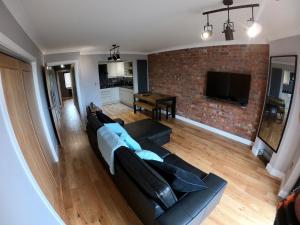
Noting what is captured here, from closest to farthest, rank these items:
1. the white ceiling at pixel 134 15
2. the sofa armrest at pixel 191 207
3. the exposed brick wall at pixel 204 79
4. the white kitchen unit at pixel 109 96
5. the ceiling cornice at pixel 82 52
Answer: the sofa armrest at pixel 191 207, the white ceiling at pixel 134 15, the exposed brick wall at pixel 204 79, the ceiling cornice at pixel 82 52, the white kitchen unit at pixel 109 96

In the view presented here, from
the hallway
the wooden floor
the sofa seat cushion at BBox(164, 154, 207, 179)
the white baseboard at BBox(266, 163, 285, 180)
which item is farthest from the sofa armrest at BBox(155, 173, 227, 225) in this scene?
the white baseboard at BBox(266, 163, 285, 180)

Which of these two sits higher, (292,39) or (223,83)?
(292,39)

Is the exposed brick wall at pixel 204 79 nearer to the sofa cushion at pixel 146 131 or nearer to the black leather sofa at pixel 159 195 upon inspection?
the sofa cushion at pixel 146 131

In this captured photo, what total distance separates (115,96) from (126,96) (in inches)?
31.4

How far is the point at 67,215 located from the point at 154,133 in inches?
73.1

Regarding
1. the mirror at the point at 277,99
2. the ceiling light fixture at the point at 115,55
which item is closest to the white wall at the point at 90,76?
the ceiling light fixture at the point at 115,55

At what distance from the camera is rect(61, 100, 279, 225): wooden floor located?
79.3 inches

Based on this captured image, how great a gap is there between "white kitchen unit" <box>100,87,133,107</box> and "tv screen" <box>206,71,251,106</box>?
3.77m

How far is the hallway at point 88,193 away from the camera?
79.0 inches

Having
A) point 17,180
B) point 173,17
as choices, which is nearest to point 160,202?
point 17,180

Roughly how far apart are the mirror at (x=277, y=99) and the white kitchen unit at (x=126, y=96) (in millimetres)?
4971

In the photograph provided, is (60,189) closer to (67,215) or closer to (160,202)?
(67,215)

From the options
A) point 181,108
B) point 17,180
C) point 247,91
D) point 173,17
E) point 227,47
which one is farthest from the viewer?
point 181,108

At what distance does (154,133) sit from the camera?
329 cm
